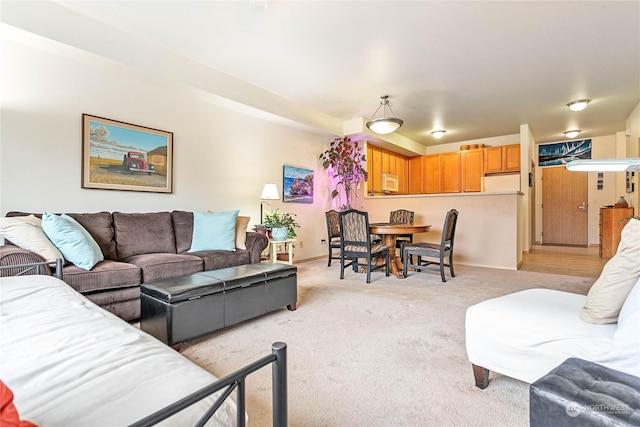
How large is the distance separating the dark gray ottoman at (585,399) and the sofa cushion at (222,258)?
9.00 ft

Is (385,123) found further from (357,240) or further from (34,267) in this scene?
(34,267)

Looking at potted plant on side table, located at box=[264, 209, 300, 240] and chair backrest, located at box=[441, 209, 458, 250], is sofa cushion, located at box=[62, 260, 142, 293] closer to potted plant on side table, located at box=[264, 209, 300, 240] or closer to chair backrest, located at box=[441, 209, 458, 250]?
potted plant on side table, located at box=[264, 209, 300, 240]

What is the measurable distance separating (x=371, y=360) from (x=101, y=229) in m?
2.69

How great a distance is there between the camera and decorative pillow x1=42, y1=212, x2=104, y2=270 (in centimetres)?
239

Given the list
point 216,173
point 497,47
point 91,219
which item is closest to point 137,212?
point 91,219

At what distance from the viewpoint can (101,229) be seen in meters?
2.94

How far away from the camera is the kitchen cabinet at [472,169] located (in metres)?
7.21

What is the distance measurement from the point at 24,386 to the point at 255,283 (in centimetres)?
179

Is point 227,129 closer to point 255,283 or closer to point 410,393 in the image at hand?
point 255,283

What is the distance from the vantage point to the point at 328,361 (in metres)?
1.87

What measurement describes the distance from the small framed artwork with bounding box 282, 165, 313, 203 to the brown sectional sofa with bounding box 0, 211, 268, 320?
1.73 metres

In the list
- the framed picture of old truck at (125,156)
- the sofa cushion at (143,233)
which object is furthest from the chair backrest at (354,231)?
the framed picture of old truck at (125,156)

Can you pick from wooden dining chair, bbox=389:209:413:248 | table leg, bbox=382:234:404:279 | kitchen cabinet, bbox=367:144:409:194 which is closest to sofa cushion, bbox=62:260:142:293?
table leg, bbox=382:234:404:279

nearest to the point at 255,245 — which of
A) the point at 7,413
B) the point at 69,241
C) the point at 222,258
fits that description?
the point at 222,258
